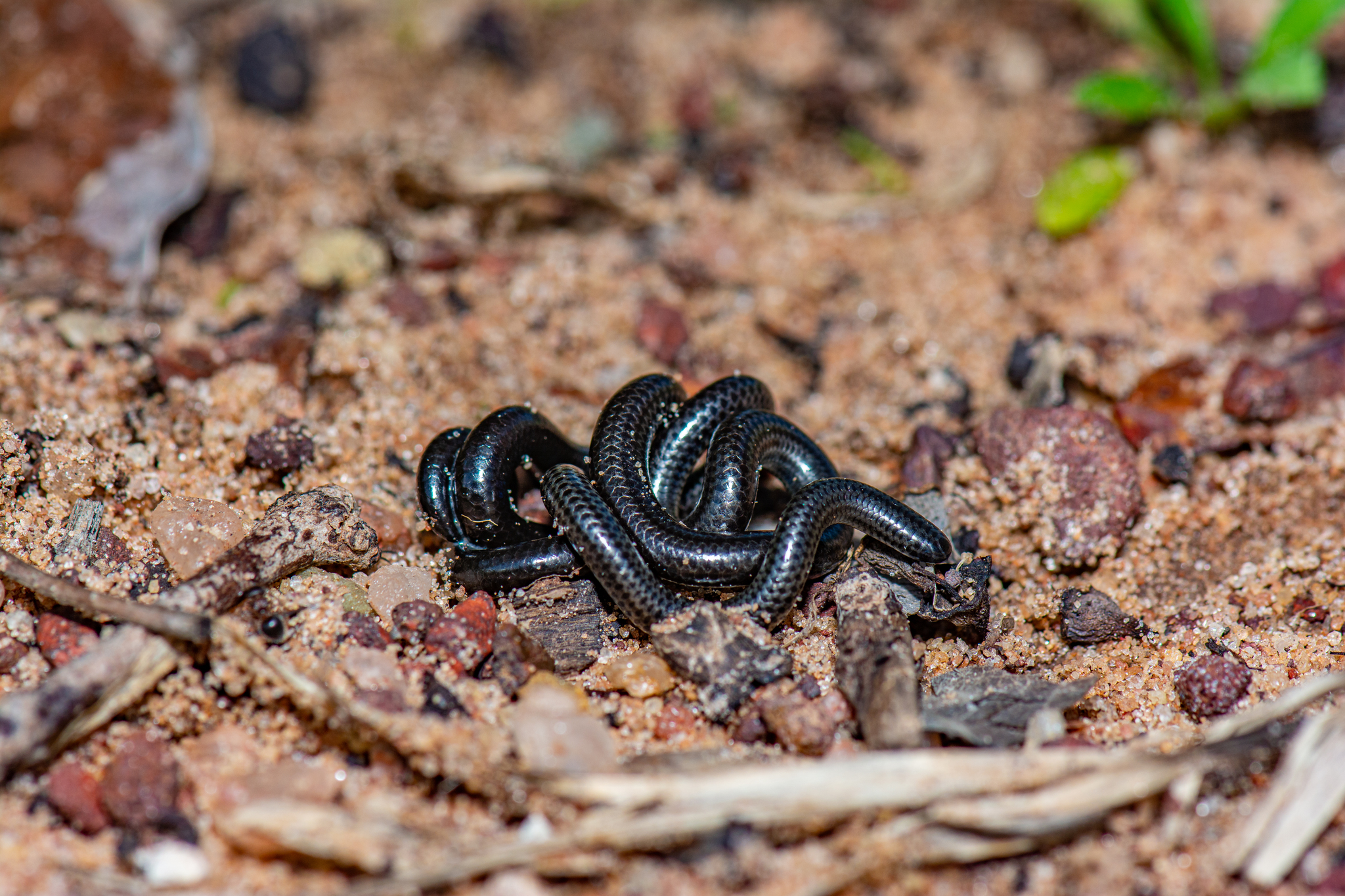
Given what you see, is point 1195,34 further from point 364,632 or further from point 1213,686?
point 364,632

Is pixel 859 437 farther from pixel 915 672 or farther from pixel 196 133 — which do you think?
pixel 196 133

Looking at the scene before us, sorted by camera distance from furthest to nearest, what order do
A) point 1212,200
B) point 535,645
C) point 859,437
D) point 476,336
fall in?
point 1212,200
point 476,336
point 859,437
point 535,645

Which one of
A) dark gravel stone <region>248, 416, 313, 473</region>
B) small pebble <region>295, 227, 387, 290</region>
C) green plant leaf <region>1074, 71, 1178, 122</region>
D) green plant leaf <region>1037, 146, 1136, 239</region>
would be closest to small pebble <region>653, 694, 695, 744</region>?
dark gravel stone <region>248, 416, 313, 473</region>

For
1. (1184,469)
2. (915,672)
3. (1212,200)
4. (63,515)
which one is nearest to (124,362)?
(63,515)

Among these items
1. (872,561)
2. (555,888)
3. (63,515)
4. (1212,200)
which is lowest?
(555,888)

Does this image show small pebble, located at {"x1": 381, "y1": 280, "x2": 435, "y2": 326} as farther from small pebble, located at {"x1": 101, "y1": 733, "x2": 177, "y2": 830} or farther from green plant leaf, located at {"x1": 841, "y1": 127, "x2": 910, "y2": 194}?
green plant leaf, located at {"x1": 841, "y1": 127, "x2": 910, "y2": 194}

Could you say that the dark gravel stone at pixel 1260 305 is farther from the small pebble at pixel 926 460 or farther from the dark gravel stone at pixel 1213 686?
the dark gravel stone at pixel 1213 686
